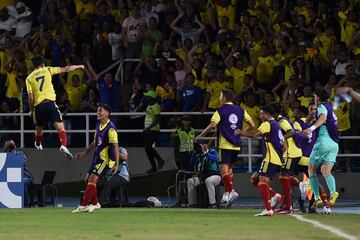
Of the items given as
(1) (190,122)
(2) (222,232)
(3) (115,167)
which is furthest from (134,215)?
(1) (190,122)

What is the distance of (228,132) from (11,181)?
4929 mm

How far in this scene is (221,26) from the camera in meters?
30.3

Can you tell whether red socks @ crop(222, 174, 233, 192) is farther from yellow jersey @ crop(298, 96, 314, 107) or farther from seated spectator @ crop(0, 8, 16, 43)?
seated spectator @ crop(0, 8, 16, 43)

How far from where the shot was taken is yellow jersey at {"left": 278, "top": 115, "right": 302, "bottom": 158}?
22172mm

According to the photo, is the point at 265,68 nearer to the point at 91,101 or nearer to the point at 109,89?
the point at 109,89

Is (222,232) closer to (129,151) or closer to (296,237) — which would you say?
(296,237)

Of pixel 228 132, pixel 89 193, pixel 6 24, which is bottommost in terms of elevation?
pixel 89 193

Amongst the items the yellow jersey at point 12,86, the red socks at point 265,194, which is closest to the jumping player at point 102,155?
the red socks at point 265,194

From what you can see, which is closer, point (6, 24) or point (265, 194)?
point (265, 194)

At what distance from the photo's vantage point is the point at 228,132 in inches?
950

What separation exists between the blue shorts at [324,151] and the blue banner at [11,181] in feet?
23.0

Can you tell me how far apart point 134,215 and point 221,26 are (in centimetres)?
976

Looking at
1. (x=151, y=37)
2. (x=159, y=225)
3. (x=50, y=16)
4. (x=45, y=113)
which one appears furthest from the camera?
(x=50, y=16)

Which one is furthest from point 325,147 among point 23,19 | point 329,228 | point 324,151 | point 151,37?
point 23,19
